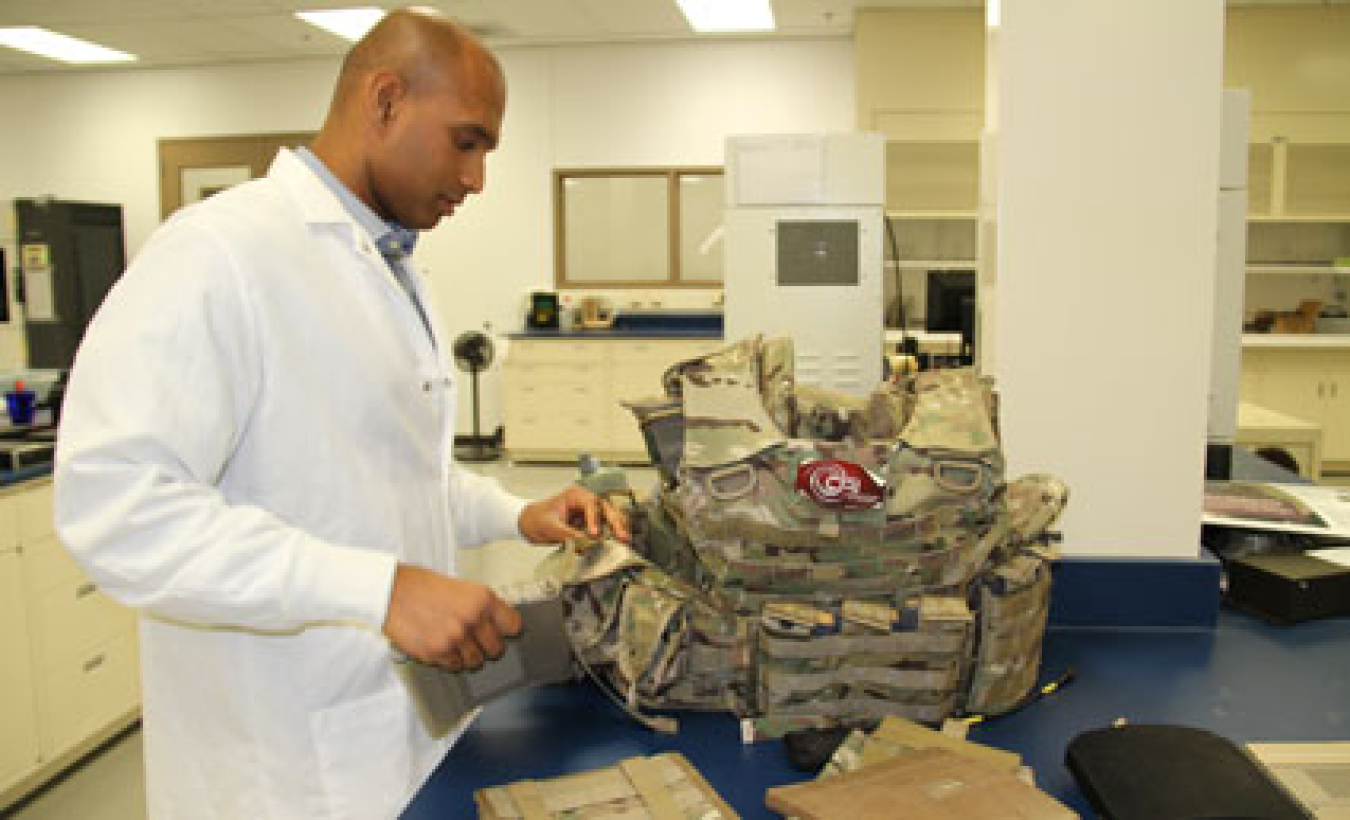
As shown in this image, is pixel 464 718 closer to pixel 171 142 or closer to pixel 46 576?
pixel 46 576

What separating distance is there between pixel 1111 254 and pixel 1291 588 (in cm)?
57

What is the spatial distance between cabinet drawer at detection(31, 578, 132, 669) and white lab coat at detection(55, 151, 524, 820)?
166 centimetres

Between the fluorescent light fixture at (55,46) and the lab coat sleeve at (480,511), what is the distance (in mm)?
6741

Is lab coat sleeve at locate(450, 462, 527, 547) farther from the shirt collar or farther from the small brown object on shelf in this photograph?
the small brown object on shelf

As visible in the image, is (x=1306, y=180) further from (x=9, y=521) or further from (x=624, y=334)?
(x=9, y=521)

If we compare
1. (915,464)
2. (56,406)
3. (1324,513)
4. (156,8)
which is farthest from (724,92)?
(915,464)

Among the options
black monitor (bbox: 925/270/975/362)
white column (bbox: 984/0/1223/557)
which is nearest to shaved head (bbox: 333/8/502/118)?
white column (bbox: 984/0/1223/557)

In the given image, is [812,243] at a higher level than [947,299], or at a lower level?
higher

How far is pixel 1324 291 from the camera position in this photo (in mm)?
6918

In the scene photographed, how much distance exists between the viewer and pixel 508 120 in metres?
7.39

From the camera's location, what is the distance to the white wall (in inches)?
286

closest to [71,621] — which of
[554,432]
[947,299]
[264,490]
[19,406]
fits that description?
[19,406]

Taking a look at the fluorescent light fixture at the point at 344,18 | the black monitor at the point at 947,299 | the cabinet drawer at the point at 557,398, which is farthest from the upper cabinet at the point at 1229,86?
the fluorescent light fixture at the point at 344,18

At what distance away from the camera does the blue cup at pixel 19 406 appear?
2916mm
